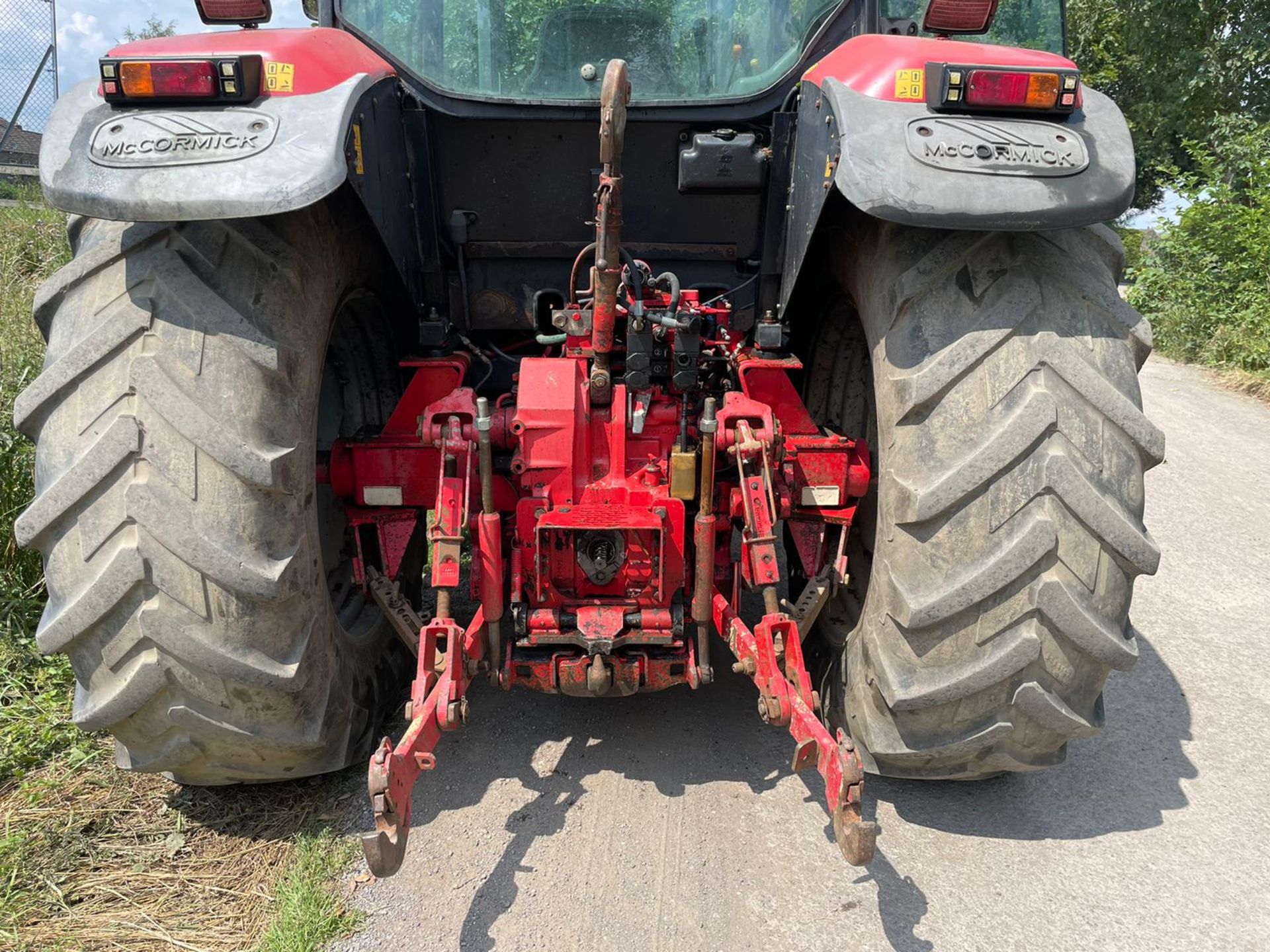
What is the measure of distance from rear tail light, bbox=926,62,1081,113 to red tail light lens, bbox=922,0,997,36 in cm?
46

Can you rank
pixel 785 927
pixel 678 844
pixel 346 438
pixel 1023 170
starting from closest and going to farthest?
pixel 1023 170, pixel 785 927, pixel 678 844, pixel 346 438

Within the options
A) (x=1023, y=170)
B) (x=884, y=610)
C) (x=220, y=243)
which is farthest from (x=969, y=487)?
(x=220, y=243)

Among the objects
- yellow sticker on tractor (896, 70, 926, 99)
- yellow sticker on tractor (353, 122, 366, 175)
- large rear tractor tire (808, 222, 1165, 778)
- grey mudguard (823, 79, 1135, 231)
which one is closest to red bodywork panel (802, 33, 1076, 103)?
yellow sticker on tractor (896, 70, 926, 99)

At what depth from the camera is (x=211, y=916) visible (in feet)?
7.20

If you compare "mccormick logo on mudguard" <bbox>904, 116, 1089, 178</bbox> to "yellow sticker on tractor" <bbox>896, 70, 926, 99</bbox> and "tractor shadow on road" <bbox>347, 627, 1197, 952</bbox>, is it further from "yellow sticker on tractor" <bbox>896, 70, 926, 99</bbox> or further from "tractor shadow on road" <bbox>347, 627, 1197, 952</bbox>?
"tractor shadow on road" <bbox>347, 627, 1197, 952</bbox>

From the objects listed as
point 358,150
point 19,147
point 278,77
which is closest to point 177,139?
point 278,77

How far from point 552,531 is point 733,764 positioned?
3.07 feet

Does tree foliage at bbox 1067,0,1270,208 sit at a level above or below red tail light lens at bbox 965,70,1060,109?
below

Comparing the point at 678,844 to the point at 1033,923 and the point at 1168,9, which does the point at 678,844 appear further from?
the point at 1168,9

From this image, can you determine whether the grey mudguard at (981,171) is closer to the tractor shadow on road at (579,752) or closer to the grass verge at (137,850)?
the tractor shadow on road at (579,752)

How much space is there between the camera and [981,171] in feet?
6.44

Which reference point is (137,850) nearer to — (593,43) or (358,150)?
(358,150)

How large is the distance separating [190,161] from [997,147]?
1.74m

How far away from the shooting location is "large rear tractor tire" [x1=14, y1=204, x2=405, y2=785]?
1922mm
